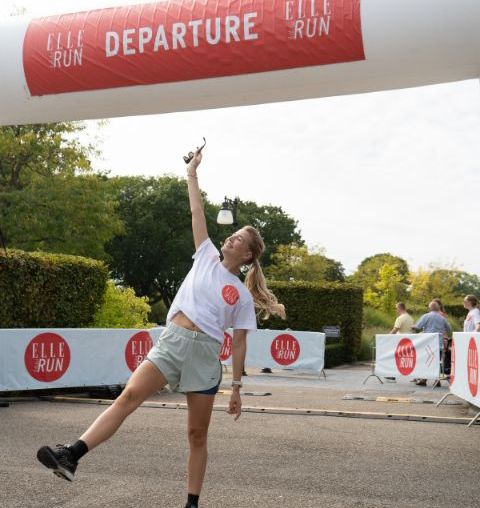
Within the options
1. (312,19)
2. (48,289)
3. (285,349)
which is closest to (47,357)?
(48,289)

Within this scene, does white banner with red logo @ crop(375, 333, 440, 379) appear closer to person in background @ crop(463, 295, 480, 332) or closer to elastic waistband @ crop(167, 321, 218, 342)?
person in background @ crop(463, 295, 480, 332)

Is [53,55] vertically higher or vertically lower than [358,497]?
higher

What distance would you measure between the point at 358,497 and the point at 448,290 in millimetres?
62337

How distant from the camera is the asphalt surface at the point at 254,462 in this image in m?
5.50

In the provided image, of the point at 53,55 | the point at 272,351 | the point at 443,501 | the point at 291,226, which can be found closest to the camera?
the point at 443,501

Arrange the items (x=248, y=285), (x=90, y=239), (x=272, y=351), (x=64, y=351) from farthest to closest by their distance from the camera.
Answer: (x=90, y=239), (x=272, y=351), (x=64, y=351), (x=248, y=285)

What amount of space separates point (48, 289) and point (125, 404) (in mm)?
10278

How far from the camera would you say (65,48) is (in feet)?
29.4

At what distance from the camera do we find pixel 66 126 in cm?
3534

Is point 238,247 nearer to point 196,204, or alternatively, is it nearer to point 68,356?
point 196,204

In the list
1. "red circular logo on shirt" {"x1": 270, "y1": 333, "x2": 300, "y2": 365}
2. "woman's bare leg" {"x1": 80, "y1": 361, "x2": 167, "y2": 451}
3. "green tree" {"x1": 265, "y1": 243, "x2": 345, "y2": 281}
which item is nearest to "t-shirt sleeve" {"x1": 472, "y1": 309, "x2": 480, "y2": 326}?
"red circular logo on shirt" {"x1": 270, "y1": 333, "x2": 300, "y2": 365}

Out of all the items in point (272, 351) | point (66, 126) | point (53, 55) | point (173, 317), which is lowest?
point (272, 351)

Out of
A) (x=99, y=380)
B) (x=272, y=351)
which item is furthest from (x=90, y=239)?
(x=99, y=380)

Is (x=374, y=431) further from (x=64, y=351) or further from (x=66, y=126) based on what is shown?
(x=66, y=126)
